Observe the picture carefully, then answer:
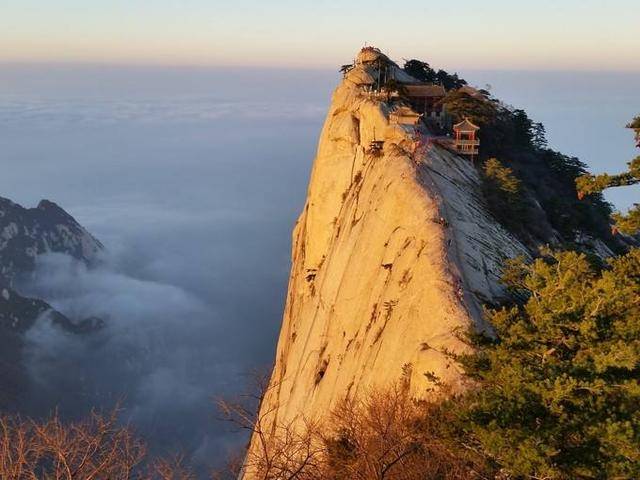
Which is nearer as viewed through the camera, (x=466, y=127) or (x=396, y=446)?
(x=396, y=446)

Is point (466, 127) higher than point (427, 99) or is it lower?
lower

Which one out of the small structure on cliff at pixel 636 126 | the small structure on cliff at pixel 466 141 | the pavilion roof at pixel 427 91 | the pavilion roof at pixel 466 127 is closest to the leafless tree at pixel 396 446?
the small structure on cliff at pixel 636 126

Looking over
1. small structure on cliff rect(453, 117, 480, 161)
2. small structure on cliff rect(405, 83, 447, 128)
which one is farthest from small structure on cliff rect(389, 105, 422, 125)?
small structure on cliff rect(405, 83, 447, 128)

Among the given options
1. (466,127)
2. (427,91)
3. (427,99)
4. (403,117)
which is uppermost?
(427,91)

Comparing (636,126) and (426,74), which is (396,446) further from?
(426,74)

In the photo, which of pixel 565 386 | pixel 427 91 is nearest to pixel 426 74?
pixel 427 91

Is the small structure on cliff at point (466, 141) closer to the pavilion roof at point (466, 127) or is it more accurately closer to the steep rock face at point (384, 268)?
the pavilion roof at point (466, 127)

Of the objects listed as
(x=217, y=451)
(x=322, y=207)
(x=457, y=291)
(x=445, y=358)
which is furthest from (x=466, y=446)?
(x=217, y=451)

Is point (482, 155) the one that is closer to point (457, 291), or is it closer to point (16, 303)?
point (457, 291)
